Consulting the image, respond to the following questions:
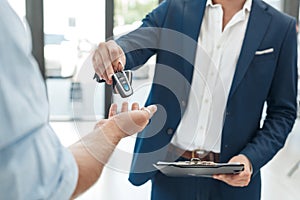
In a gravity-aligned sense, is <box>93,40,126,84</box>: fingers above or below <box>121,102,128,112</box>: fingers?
above

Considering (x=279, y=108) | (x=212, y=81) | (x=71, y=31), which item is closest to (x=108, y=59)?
(x=212, y=81)

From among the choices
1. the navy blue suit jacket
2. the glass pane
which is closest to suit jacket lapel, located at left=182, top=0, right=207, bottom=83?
the navy blue suit jacket

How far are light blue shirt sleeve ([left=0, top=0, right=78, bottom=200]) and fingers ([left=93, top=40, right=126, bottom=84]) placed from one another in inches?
20.1

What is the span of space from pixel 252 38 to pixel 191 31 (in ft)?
0.64

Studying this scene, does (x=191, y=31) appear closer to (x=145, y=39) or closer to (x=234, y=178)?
(x=145, y=39)

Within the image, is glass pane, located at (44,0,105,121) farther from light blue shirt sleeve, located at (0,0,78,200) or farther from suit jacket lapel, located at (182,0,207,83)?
light blue shirt sleeve, located at (0,0,78,200)

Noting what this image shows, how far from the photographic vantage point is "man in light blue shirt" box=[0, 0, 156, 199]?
501 millimetres

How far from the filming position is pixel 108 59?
3.66 ft

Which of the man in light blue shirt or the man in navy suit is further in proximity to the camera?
the man in navy suit

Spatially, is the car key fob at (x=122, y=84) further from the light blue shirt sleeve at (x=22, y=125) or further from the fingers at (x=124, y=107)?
the light blue shirt sleeve at (x=22, y=125)

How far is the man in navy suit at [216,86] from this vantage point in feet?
4.29

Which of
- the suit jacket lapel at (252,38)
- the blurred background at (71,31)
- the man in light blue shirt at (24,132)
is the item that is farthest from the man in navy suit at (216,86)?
the blurred background at (71,31)

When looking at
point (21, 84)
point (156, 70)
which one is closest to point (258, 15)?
point (156, 70)

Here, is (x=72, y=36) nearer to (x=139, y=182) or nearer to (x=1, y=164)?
(x=139, y=182)
